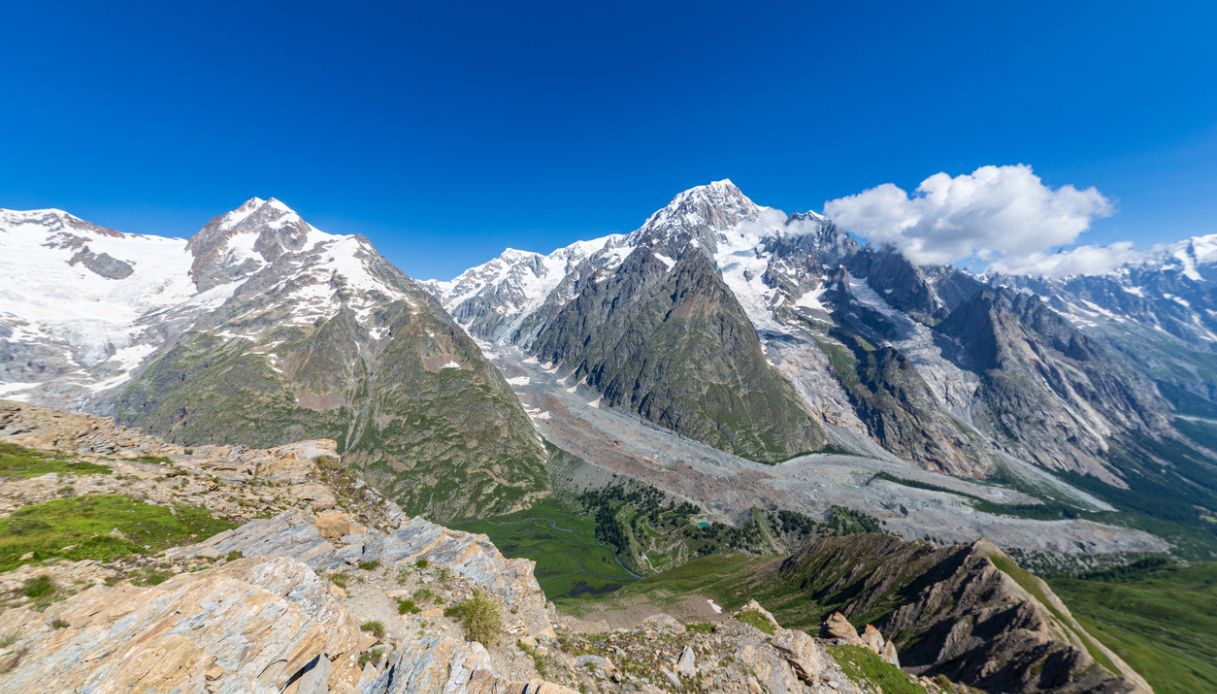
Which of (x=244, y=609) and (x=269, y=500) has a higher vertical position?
(x=244, y=609)

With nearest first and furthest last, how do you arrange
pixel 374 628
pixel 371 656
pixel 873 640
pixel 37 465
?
1. pixel 371 656
2. pixel 374 628
3. pixel 37 465
4. pixel 873 640

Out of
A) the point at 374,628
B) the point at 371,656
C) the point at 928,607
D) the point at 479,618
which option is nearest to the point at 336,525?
the point at 374,628

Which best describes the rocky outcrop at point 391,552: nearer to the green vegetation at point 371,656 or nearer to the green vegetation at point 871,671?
the green vegetation at point 371,656

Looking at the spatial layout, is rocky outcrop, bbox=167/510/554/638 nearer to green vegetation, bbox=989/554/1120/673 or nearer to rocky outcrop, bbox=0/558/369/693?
rocky outcrop, bbox=0/558/369/693

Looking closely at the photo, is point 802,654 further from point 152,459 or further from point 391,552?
point 152,459

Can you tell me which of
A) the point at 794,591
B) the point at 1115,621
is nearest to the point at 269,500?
the point at 794,591

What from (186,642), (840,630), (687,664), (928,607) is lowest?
(928,607)

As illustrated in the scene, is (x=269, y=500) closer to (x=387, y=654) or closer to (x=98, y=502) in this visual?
(x=98, y=502)
